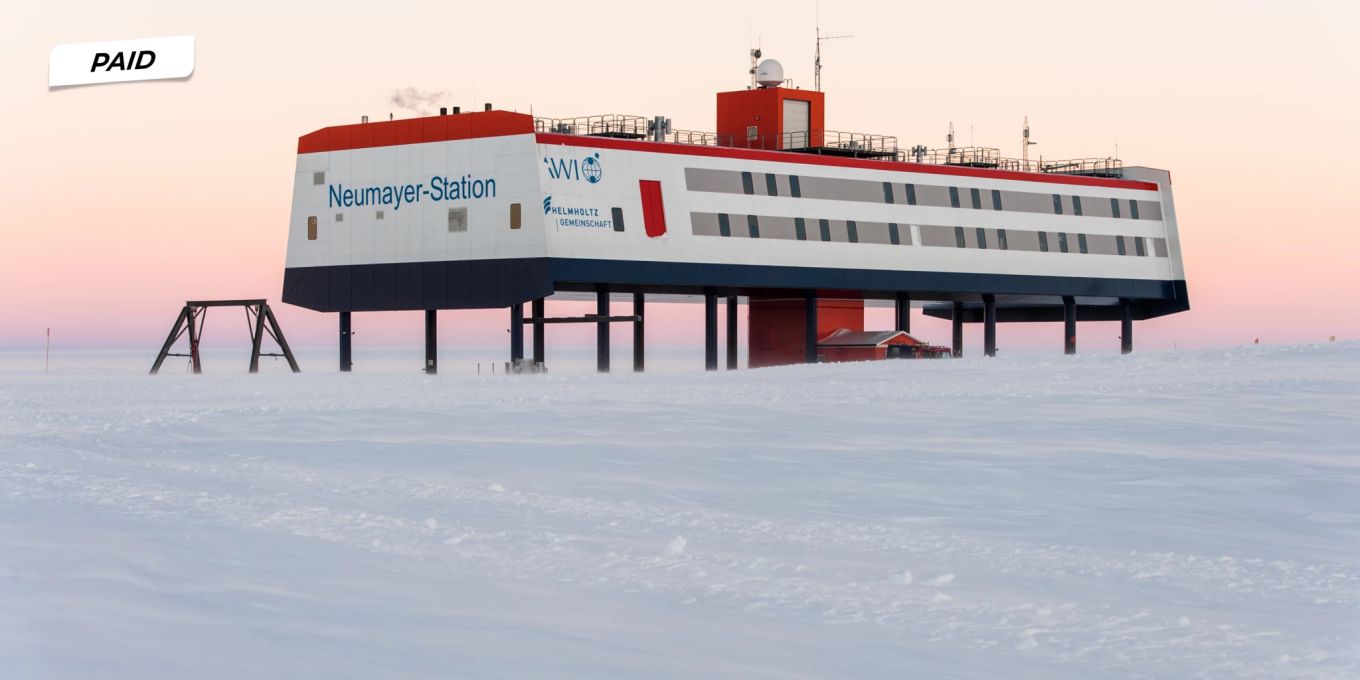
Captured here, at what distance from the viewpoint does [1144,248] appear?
9512 centimetres

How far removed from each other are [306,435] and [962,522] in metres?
15.9

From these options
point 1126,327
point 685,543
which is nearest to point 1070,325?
point 1126,327

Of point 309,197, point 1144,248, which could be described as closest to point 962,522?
point 309,197

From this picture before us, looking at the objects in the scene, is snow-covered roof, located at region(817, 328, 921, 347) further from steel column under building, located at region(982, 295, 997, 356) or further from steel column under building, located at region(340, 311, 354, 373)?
steel column under building, located at region(340, 311, 354, 373)

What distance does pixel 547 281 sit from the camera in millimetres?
70562

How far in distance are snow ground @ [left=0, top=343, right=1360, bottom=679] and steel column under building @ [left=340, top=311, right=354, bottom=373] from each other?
41447 millimetres

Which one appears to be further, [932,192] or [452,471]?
[932,192]

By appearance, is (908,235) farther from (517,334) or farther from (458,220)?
(458,220)

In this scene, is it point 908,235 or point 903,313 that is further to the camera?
point 903,313

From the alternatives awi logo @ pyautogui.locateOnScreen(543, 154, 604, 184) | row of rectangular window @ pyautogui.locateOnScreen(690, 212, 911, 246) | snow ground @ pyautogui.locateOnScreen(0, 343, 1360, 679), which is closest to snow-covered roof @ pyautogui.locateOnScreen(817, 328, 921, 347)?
row of rectangular window @ pyautogui.locateOnScreen(690, 212, 911, 246)

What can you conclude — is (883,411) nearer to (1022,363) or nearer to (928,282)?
(1022,363)

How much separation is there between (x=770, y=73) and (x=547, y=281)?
23.4 m

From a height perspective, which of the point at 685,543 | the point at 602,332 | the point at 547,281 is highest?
the point at 547,281

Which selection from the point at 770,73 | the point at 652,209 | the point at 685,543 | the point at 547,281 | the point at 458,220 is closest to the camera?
the point at 685,543
